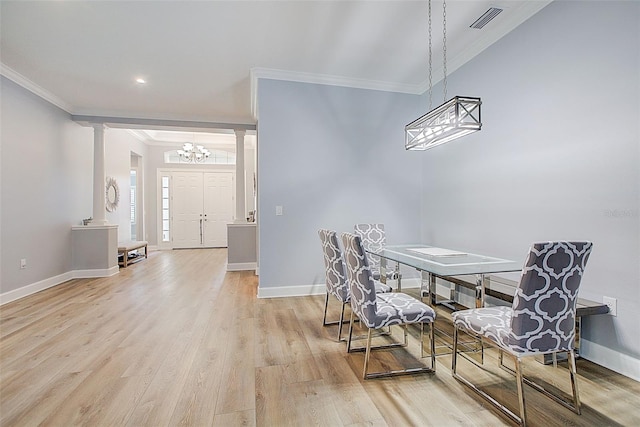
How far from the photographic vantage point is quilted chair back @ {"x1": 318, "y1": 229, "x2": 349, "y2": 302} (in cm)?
235

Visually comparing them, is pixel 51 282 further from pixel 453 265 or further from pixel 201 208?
pixel 453 265

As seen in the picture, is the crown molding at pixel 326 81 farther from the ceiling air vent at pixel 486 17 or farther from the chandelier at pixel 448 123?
the chandelier at pixel 448 123

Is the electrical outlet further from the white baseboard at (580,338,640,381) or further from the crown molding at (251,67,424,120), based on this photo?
the crown molding at (251,67,424,120)

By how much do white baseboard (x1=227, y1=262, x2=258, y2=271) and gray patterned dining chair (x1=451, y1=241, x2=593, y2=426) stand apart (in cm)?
461

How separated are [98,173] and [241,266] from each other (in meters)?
2.92

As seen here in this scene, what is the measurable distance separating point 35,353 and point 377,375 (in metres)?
2.56

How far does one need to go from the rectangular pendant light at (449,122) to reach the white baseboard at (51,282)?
4920mm

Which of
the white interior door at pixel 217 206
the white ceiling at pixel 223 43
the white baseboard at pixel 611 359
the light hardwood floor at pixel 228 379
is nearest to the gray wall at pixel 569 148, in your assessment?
the white baseboard at pixel 611 359

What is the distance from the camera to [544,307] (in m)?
1.48

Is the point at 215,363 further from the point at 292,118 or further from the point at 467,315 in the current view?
the point at 292,118

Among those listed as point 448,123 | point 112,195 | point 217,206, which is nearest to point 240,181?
point 112,195

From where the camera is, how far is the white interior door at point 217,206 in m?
8.96

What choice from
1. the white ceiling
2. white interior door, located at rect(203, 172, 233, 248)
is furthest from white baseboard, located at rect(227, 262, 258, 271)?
white interior door, located at rect(203, 172, 233, 248)

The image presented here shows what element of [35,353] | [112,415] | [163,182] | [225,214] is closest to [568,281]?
[112,415]
